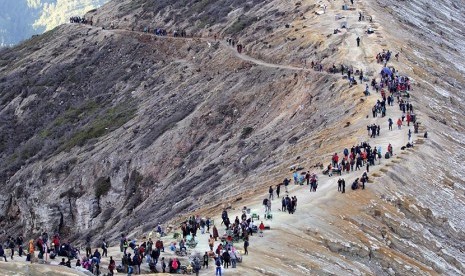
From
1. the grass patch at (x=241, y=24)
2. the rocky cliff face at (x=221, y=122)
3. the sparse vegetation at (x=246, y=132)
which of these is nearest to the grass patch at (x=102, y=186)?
the rocky cliff face at (x=221, y=122)

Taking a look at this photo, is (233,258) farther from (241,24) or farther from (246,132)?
(241,24)

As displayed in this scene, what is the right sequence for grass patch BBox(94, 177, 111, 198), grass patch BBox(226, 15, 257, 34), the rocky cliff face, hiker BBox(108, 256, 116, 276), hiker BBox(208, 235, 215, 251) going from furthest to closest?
grass patch BBox(226, 15, 257, 34), grass patch BBox(94, 177, 111, 198), the rocky cliff face, hiker BBox(208, 235, 215, 251), hiker BBox(108, 256, 116, 276)

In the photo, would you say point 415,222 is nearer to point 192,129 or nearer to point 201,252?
point 201,252

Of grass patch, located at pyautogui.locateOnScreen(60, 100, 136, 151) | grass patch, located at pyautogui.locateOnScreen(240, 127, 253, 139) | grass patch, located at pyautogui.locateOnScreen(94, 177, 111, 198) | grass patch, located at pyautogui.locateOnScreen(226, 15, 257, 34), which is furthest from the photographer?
grass patch, located at pyautogui.locateOnScreen(226, 15, 257, 34)

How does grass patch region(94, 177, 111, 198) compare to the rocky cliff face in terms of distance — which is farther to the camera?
grass patch region(94, 177, 111, 198)

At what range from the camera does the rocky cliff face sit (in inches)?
1864

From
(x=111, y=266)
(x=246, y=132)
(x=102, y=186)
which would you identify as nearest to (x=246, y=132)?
(x=246, y=132)

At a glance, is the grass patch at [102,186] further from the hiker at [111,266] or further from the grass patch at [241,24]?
the hiker at [111,266]

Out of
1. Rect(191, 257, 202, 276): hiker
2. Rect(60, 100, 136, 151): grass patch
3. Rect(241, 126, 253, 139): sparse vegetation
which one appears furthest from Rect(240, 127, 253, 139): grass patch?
Rect(191, 257, 202, 276): hiker

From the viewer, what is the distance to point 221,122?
79375 millimetres

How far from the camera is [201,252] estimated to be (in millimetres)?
37062

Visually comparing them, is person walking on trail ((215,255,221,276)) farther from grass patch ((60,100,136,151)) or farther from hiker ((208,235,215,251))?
grass patch ((60,100,136,151))

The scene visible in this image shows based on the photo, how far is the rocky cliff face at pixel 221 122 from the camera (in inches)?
1864

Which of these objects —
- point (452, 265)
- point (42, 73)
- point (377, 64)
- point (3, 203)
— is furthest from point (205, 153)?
point (42, 73)
